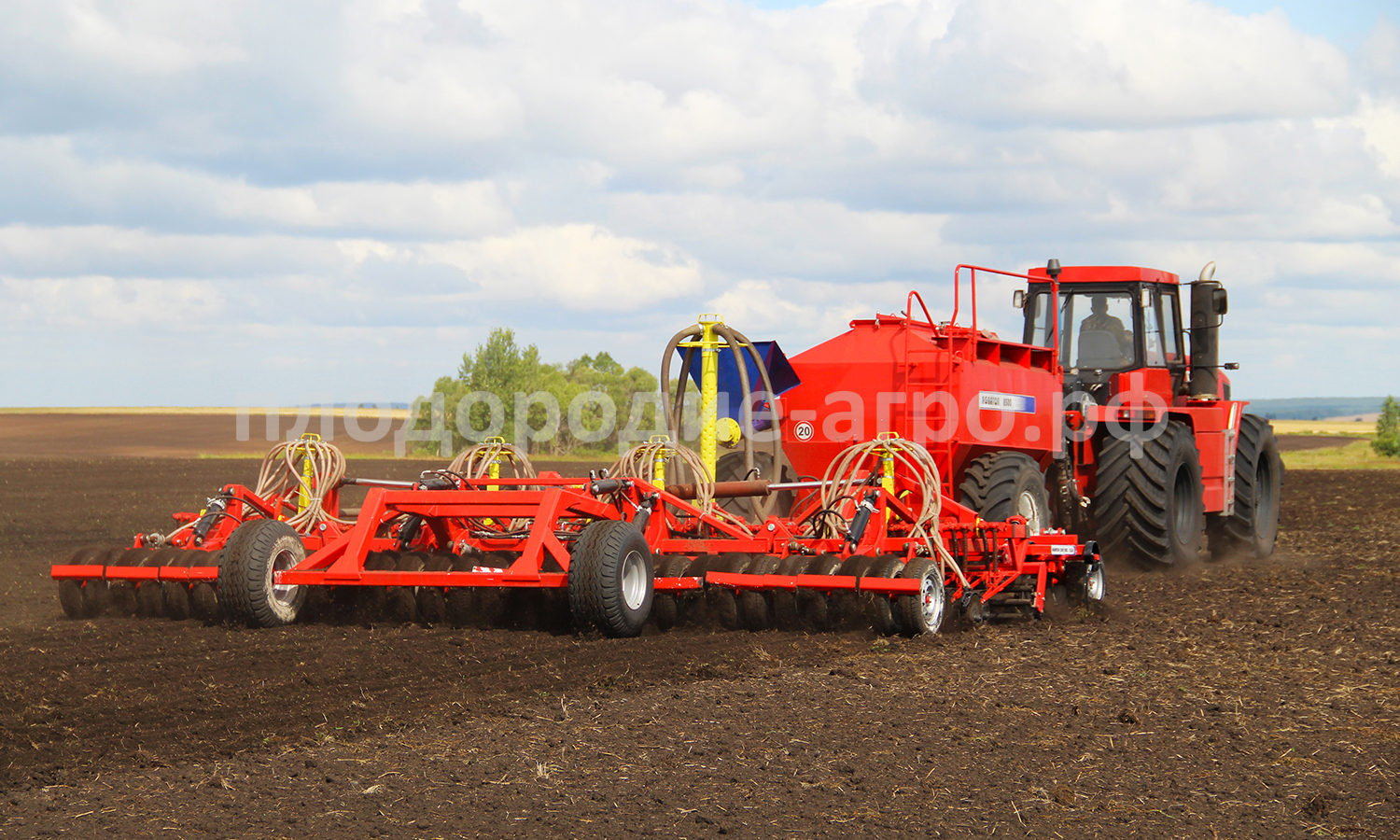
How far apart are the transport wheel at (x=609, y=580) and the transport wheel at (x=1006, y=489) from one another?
9.85 ft

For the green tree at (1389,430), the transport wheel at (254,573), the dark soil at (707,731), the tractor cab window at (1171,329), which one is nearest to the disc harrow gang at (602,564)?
the transport wheel at (254,573)

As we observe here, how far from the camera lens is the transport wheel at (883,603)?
26.3 feet

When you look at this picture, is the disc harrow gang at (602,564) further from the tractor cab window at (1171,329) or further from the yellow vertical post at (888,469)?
the tractor cab window at (1171,329)

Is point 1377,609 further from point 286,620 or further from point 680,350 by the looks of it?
point 286,620

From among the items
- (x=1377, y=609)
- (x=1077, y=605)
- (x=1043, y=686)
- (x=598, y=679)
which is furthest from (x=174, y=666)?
(x=1377, y=609)

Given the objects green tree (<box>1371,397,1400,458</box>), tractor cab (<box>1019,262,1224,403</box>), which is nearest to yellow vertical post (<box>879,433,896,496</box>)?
tractor cab (<box>1019,262,1224,403</box>)

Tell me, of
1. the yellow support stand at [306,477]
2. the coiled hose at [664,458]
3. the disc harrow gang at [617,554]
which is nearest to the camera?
the disc harrow gang at [617,554]

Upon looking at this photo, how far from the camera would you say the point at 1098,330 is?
13.0 meters

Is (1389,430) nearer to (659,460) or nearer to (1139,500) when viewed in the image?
(1139,500)

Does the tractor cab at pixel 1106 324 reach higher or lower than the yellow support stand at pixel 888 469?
higher

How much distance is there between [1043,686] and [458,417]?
41687mm

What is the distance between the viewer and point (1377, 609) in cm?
981

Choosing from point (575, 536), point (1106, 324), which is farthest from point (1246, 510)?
point (575, 536)

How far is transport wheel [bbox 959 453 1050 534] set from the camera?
994 cm
